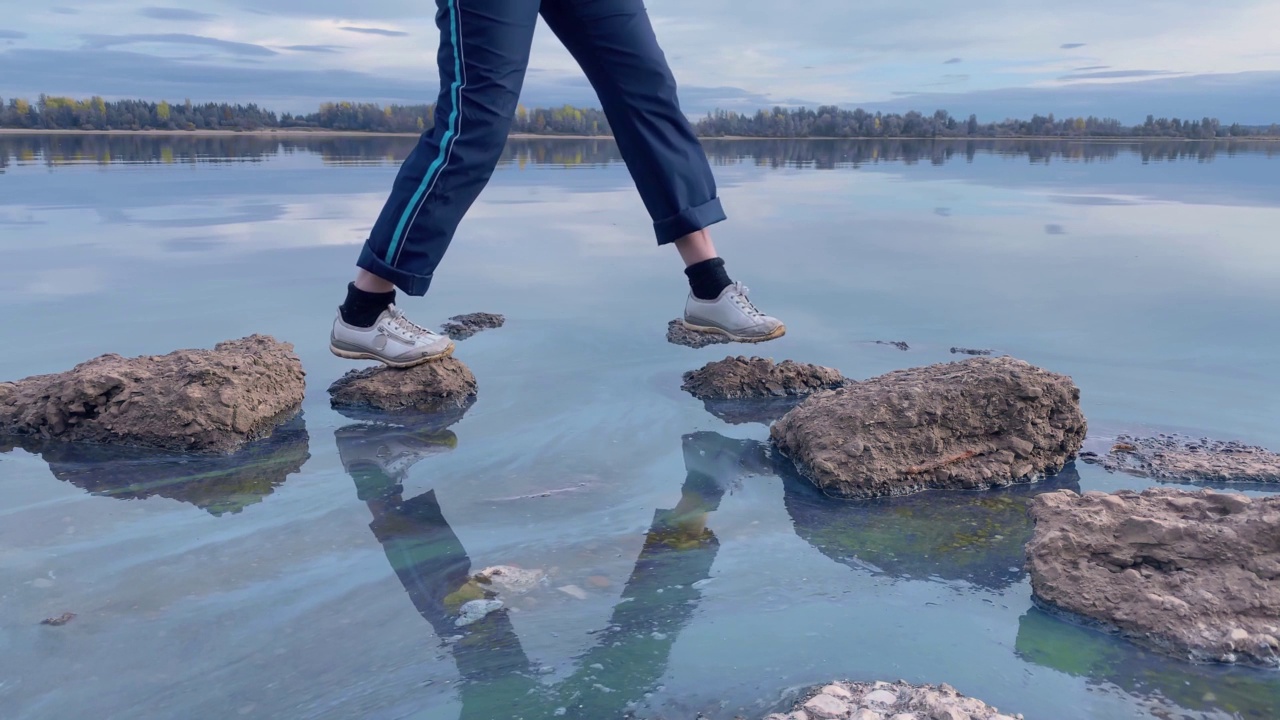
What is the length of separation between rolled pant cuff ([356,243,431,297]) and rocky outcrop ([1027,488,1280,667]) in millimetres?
1522

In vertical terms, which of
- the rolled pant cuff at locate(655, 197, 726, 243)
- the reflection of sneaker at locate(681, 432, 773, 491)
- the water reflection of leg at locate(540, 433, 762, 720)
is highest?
the rolled pant cuff at locate(655, 197, 726, 243)

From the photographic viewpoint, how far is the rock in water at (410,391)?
248cm

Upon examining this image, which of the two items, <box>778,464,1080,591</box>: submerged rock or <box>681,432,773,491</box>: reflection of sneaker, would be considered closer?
<box>778,464,1080,591</box>: submerged rock

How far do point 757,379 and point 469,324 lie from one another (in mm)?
1125

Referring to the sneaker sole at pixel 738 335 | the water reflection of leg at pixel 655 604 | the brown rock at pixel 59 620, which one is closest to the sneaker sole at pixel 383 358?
the sneaker sole at pixel 738 335

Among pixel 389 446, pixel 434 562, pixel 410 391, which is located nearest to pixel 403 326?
pixel 410 391

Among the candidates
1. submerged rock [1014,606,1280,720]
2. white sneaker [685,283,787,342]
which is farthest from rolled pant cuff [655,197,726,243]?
submerged rock [1014,606,1280,720]

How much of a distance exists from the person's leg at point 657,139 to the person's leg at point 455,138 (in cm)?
20

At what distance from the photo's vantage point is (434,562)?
1.62 metres

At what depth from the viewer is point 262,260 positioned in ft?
14.1

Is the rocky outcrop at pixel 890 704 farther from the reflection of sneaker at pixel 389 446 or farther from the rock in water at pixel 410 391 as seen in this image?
the rock in water at pixel 410 391

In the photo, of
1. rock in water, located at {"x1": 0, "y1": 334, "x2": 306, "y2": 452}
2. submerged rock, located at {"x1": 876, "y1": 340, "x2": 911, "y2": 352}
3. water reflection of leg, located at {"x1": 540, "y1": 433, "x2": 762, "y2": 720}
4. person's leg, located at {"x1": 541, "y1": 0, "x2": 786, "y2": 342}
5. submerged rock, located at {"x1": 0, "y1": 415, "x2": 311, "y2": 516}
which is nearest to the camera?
water reflection of leg, located at {"x1": 540, "y1": 433, "x2": 762, "y2": 720}

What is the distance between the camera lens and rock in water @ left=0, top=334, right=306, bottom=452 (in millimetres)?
2176

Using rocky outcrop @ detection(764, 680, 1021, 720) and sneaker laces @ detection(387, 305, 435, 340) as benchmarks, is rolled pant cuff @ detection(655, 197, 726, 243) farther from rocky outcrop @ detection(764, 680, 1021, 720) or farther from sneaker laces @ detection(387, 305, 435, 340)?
rocky outcrop @ detection(764, 680, 1021, 720)
